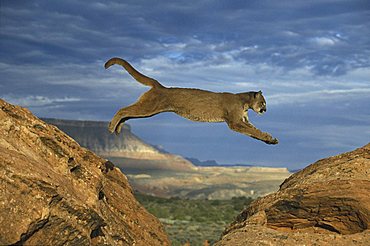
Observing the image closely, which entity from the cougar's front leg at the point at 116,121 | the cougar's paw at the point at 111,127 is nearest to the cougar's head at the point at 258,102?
the cougar's front leg at the point at 116,121

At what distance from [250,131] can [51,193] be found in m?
5.93

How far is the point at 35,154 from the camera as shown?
9.24 meters

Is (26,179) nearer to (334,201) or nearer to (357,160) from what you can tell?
(334,201)

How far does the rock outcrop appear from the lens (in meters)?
9.81

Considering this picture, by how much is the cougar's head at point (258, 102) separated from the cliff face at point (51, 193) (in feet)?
14.4

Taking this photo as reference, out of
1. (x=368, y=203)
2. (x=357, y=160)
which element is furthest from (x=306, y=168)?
(x=368, y=203)

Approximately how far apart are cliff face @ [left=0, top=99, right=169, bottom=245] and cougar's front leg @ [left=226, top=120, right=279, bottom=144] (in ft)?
10.8

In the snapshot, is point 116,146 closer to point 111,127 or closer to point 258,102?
point 258,102

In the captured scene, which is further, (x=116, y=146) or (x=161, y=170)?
(x=116, y=146)

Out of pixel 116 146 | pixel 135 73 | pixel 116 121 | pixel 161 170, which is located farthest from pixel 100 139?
pixel 116 121

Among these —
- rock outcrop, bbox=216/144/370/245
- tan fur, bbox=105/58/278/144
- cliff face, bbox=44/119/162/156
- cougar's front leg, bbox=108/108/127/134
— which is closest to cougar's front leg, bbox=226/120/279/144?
tan fur, bbox=105/58/278/144

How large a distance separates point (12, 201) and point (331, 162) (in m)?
6.69

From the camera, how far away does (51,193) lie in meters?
8.31

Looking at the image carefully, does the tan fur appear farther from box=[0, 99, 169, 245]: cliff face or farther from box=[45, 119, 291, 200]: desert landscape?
box=[45, 119, 291, 200]: desert landscape
